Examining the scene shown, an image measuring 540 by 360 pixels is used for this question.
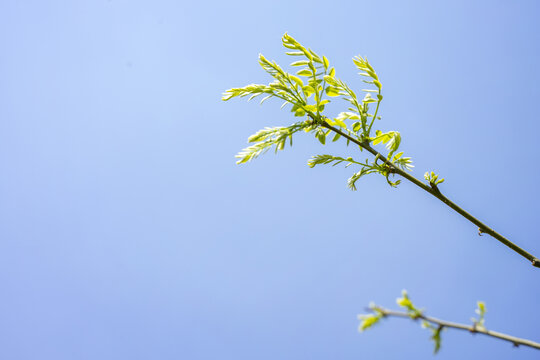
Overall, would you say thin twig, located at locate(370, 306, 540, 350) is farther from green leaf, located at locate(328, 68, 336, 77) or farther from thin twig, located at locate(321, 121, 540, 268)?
green leaf, located at locate(328, 68, 336, 77)

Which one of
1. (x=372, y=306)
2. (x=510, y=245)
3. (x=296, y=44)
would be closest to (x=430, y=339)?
(x=372, y=306)

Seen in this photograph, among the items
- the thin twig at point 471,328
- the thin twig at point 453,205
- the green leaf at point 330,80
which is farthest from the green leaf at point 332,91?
the thin twig at point 471,328

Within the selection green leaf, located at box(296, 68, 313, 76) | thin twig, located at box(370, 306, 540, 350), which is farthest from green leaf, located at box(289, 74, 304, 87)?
thin twig, located at box(370, 306, 540, 350)

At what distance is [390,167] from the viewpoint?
2127mm

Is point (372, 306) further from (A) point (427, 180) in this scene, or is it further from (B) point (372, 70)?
(B) point (372, 70)

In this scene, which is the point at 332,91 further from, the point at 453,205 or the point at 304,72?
the point at 453,205

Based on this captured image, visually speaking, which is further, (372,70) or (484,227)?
(372,70)

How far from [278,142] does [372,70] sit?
2.34 feet

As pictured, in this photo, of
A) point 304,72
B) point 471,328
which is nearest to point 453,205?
point 471,328

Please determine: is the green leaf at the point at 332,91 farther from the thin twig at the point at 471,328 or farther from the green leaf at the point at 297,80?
the thin twig at the point at 471,328

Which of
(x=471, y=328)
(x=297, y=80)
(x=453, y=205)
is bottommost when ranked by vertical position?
(x=471, y=328)

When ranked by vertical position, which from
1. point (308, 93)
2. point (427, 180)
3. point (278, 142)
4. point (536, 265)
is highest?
point (308, 93)

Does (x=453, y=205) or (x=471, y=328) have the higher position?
(x=453, y=205)

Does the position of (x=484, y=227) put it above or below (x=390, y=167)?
below
